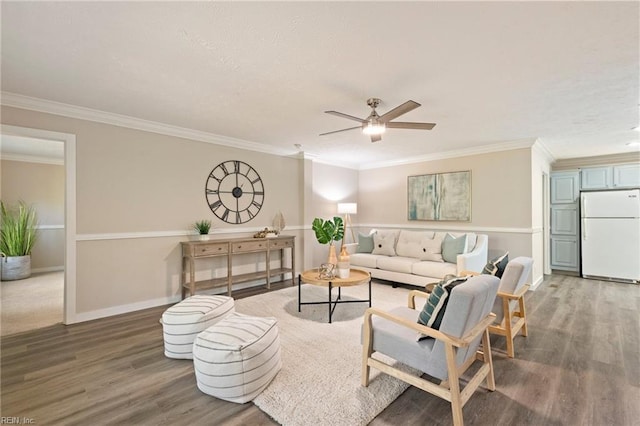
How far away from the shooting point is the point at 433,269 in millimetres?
4434

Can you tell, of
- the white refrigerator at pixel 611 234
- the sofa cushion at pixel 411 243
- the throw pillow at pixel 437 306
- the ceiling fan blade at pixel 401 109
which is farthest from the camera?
the white refrigerator at pixel 611 234

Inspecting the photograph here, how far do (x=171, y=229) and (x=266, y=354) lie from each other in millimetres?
2765

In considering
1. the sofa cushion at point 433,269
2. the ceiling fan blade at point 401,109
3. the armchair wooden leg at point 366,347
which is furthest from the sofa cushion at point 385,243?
the armchair wooden leg at point 366,347

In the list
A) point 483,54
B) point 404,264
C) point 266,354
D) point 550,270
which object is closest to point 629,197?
point 550,270

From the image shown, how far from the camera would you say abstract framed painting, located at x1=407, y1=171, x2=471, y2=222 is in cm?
536

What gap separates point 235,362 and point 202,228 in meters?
2.70

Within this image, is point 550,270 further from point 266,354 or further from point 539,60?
point 266,354

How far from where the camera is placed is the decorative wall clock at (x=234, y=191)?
455cm

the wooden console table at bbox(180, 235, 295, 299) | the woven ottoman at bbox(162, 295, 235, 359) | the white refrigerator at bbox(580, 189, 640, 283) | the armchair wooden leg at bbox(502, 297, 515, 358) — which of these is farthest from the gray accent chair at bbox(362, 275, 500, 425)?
the white refrigerator at bbox(580, 189, 640, 283)

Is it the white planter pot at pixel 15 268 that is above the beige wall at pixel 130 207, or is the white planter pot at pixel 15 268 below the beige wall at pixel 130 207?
below

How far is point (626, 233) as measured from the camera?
17.1 feet

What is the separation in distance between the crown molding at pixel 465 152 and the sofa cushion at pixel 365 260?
2211 millimetres

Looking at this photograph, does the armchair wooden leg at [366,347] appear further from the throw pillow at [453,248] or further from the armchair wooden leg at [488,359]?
the throw pillow at [453,248]

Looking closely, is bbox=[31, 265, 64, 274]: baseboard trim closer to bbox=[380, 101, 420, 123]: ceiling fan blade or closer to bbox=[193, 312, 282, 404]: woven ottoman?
bbox=[193, 312, 282, 404]: woven ottoman
